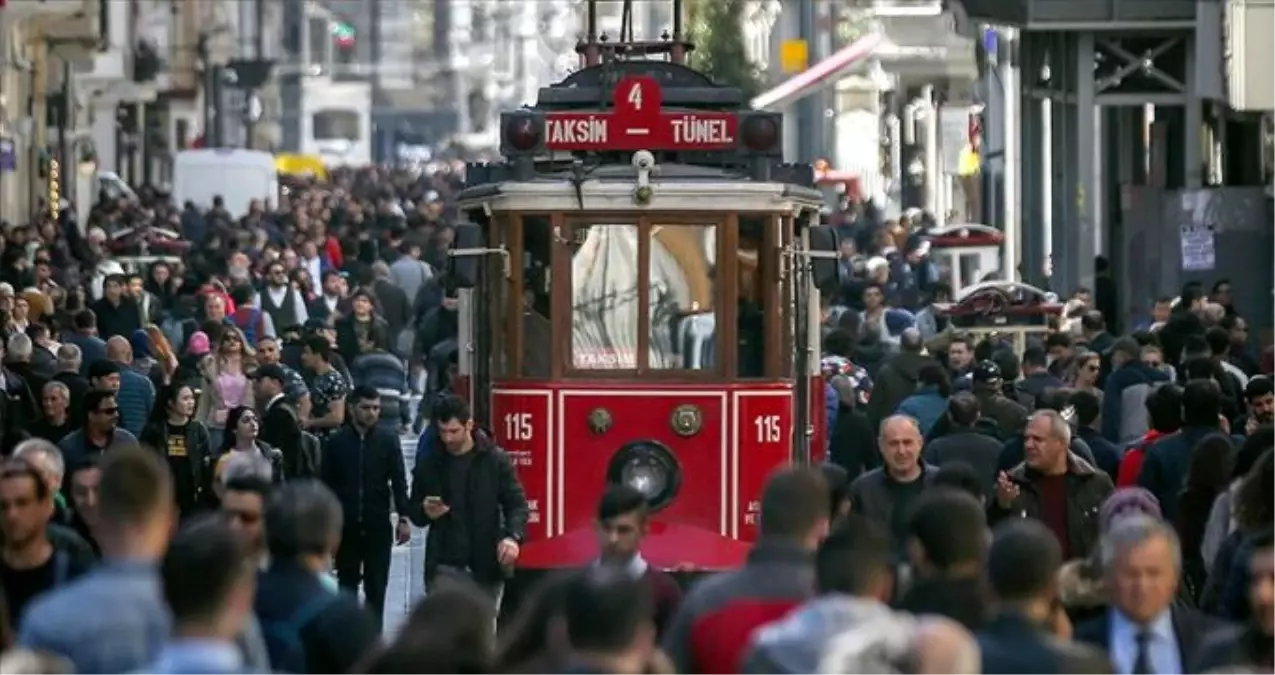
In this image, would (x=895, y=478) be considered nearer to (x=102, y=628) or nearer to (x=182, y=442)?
(x=182, y=442)

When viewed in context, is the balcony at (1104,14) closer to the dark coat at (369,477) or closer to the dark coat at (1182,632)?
the dark coat at (369,477)

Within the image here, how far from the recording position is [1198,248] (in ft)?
109

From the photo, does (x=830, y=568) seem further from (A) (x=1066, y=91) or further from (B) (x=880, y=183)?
(B) (x=880, y=183)

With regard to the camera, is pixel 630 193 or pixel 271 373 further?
pixel 271 373

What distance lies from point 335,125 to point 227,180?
367 ft

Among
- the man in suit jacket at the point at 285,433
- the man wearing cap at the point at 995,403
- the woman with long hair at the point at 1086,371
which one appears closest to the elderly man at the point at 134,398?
the man in suit jacket at the point at 285,433

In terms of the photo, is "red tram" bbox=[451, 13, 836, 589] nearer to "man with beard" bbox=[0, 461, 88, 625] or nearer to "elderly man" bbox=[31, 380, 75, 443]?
"elderly man" bbox=[31, 380, 75, 443]

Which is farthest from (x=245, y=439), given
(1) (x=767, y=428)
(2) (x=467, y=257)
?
(1) (x=767, y=428)

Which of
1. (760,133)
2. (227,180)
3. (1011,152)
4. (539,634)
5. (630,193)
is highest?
(227,180)

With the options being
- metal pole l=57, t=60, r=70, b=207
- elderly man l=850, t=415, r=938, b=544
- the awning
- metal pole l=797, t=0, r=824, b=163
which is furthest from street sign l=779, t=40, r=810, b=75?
elderly man l=850, t=415, r=938, b=544

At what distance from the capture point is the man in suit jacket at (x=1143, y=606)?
10.2 m

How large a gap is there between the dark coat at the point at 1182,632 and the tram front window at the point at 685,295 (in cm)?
775

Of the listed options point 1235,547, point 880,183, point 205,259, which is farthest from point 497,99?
point 1235,547

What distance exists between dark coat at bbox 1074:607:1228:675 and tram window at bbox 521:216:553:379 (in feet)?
25.9
